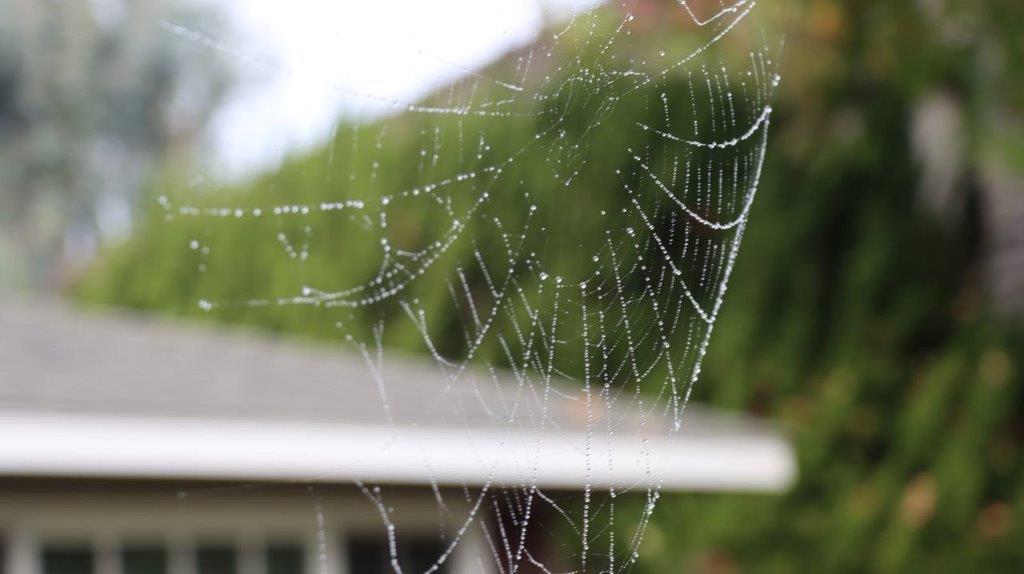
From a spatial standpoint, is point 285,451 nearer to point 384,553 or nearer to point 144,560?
point 144,560

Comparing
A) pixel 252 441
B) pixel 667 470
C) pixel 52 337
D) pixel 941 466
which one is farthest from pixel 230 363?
pixel 941 466

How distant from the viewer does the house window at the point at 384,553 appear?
6.12 m

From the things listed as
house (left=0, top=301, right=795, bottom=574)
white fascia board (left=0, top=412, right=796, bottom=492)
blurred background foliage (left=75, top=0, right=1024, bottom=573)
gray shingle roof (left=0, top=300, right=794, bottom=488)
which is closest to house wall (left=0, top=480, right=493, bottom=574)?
house (left=0, top=301, right=795, bottom=574)

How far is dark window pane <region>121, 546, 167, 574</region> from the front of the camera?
A: 5629 millimetres

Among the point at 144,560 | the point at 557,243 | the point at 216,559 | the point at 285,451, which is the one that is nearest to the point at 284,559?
the point at 216,559

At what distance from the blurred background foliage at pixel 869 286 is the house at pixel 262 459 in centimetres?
30

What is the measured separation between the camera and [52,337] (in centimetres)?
664

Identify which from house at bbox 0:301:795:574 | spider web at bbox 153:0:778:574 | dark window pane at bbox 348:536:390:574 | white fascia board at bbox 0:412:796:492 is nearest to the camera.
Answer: spider web at bbox 153:0:778:574

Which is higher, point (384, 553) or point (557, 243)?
point (557, 243)

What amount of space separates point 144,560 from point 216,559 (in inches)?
11.5

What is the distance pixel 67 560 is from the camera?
549cm

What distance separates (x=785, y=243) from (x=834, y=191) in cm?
42

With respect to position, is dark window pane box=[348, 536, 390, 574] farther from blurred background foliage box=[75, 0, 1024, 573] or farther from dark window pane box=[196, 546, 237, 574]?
blurred background foliage box=[75, 0, 1024, 573]

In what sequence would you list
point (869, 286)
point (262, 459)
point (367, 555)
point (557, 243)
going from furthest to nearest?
point (869, 286)
point (367, 555)
point (262, 459)
point (557, 243)
